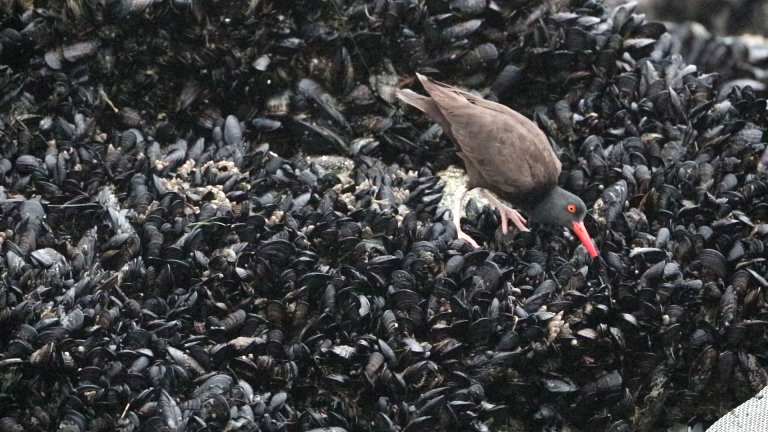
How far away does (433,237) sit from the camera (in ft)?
16.3

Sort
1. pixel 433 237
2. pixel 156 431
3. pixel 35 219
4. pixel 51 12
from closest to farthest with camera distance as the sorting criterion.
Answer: pixel 156 431 → pixel 35 219 → pixel 433 237 → pixel 51 12

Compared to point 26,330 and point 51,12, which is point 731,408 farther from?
point 51,12

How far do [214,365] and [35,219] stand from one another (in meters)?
1.36

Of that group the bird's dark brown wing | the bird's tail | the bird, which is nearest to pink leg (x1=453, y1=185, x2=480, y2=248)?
the bird

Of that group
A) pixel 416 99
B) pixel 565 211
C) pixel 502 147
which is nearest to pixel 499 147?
pixel 502 147

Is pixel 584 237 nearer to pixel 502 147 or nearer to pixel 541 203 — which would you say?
pixel 541 203

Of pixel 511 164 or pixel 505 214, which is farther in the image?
pixel 505 214

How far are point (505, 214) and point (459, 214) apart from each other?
30 cm

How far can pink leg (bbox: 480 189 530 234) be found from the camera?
5.14m

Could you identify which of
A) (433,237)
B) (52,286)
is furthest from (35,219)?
(433,237)

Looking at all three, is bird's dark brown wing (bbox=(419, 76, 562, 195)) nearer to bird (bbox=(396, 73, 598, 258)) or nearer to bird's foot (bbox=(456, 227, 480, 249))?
bird (bbox=(396, 73, 598, 258))

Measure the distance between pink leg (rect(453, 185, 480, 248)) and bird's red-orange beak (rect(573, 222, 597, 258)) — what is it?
0.58m

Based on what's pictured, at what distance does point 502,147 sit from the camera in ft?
16.2

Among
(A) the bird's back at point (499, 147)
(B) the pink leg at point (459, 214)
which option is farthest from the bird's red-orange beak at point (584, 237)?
(B) the pink leg at point (459, 214)
